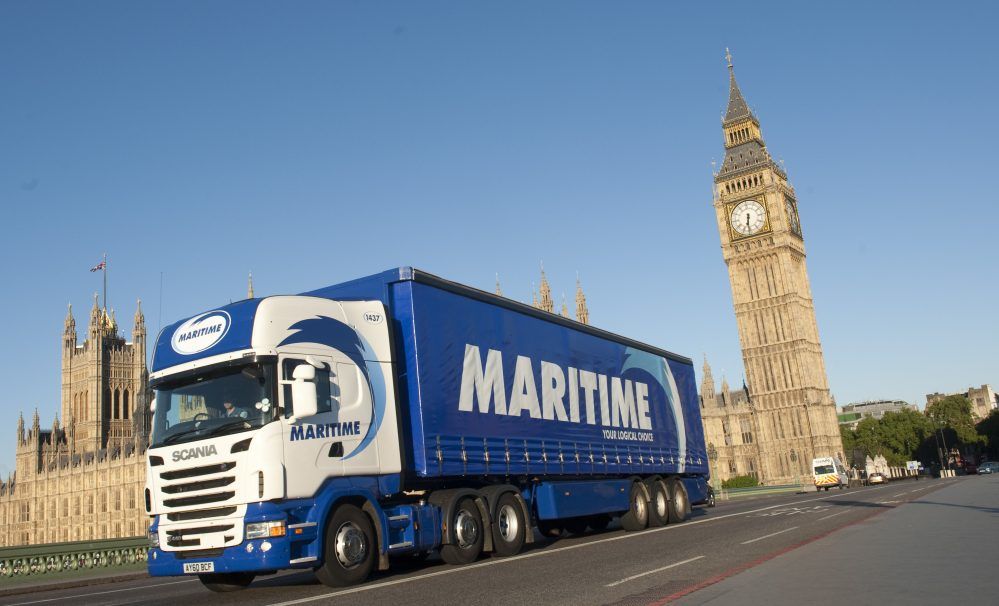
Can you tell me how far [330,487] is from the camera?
1164 centimetres

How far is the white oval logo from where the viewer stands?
463 inches

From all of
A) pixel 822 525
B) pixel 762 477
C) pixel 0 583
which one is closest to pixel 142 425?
pixel 762 477

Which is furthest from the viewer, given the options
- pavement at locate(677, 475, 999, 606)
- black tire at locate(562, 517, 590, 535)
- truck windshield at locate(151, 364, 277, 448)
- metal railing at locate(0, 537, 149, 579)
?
metal railing at locate(0, 537, 149, 579)

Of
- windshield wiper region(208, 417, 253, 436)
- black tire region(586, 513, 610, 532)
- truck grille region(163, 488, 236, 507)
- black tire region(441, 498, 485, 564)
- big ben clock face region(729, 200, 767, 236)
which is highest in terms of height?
big ben clock face region(729, 200, 767, 236)

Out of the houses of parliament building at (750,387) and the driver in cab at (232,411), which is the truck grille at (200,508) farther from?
the houses of parliament building at (750,387)

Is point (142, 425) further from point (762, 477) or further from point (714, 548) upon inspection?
point (714, 548)

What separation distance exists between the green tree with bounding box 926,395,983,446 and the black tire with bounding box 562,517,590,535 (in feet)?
349

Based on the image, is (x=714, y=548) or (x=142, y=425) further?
(x=142, y=425)

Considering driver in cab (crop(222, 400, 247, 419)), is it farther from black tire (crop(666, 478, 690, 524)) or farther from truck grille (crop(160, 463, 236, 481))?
black tire (crop(666, 478, 690, 524))

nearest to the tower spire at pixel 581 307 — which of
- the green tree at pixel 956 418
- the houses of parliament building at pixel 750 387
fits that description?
the houses of parliament building at pixel 750 387

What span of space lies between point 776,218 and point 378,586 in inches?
3504

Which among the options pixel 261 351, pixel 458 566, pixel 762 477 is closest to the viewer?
pixel 261 351

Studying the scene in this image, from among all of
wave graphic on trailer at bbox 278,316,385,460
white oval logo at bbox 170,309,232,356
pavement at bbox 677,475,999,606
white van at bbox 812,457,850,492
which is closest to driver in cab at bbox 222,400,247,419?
white oval logo at bbox 170,309,232,356

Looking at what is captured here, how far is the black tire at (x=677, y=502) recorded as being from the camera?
72.9ft
